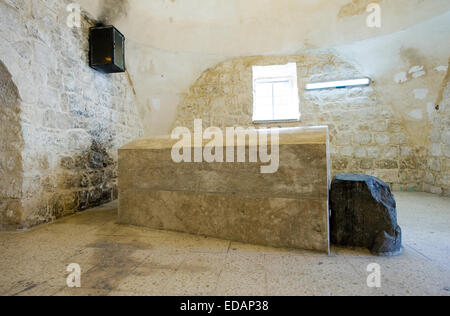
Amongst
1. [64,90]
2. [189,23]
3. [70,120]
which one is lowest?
[70,120]

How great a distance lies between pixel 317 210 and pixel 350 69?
366 cm

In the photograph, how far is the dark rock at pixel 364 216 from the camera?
155 cm

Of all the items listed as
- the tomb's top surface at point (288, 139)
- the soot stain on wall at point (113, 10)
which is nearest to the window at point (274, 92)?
the soot stain on wall at point (113, 10)

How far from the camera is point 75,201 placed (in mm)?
2717

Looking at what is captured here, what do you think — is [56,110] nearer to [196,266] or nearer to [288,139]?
[196,266]

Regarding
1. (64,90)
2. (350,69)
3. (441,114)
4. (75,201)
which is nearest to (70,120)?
(64,90)

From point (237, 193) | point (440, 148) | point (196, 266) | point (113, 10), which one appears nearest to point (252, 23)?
point (113, 10)

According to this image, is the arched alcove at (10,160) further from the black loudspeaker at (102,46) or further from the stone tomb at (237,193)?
the black loudspeaker at (102,46)

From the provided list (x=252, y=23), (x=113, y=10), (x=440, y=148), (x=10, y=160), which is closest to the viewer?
(x=10, y=160)

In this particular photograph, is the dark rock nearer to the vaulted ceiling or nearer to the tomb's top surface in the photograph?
the tomb's top surface

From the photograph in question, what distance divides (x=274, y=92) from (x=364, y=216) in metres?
3.49

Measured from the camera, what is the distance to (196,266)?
1389 millimetres

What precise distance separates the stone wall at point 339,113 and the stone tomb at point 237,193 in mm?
2635
